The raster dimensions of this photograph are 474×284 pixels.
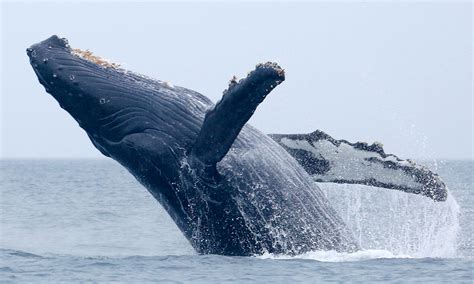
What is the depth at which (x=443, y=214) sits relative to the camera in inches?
544

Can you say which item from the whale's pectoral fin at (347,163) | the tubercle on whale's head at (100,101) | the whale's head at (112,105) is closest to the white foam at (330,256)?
the whale's pectoral fin at (347,163)

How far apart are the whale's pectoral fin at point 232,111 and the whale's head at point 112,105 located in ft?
2.41

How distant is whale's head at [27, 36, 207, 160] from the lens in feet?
40.9

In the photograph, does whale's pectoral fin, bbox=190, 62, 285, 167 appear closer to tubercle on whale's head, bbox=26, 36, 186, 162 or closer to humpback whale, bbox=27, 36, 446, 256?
humpback whale, bbox=27, 36, 446, 256

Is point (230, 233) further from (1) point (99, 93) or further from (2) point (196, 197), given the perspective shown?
(1) point (99, 93)

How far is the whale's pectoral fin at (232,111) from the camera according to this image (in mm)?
11102

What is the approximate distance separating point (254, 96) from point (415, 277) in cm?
308

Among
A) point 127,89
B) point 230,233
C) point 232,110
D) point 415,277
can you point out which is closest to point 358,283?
point 415,277

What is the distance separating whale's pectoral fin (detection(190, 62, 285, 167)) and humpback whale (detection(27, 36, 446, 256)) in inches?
2.2

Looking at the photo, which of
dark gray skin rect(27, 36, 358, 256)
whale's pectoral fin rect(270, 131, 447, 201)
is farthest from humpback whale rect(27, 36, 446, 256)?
whale's pectoral fin rect(270, 131, 447, 201)

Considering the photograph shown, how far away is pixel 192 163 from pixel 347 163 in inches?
112

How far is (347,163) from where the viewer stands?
45.6 feet

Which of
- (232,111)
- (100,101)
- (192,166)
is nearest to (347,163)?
(192,166)

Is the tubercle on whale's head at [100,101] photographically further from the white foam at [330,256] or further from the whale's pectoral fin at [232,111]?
the white foam at [330,256]
